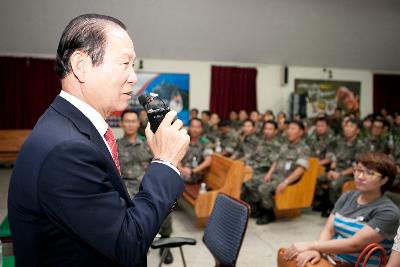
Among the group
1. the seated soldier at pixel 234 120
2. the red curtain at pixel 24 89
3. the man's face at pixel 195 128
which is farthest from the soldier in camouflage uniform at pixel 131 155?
the red curtain at pixel 24 89

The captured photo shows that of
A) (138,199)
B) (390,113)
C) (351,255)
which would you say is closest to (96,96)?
(138,199)

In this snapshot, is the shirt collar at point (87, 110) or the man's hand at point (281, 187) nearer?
the shirt collar at point (87, 110)

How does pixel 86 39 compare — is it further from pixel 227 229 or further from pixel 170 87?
pixel 170 87

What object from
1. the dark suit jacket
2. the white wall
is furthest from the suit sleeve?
the white wall

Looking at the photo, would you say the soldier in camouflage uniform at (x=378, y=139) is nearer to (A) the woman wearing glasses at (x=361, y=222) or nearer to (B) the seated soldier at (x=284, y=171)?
Answer: (B) the seated soldier at (x=284, y=171)

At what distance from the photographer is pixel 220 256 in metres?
2.21

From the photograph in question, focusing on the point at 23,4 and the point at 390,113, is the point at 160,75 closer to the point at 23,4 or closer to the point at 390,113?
the point at 23,4

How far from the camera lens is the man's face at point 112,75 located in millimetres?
846

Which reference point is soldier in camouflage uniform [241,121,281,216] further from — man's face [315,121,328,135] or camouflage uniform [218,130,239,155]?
man's face [315,121,328,135]

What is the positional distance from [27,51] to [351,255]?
8.63 metres

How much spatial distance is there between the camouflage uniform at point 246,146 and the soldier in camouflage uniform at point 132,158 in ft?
8.30

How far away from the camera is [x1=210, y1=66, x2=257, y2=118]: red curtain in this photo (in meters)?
10.2

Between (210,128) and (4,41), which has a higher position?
(4,41)

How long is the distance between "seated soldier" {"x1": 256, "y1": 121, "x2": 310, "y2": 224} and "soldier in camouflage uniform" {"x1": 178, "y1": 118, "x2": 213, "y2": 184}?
821 mm
